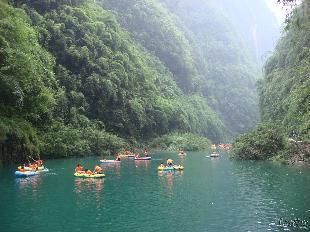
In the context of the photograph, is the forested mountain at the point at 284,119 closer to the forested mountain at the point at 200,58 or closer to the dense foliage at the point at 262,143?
the dense foliage at the point at 262,143

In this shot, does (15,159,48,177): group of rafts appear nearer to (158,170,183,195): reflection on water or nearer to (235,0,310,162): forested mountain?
(158,170,183,195): reflection on water

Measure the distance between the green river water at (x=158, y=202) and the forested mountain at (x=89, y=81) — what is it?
43.6ft

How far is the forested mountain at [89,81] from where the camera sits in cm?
4712

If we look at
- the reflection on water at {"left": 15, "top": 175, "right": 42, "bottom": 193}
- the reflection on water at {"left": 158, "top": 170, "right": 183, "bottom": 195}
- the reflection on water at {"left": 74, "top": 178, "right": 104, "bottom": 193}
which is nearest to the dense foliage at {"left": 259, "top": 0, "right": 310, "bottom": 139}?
the reflection on water at {"left": 158, "top": 170, "right": 183, "bottom": 195}

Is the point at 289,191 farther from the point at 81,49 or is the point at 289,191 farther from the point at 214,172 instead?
the point at 81,49

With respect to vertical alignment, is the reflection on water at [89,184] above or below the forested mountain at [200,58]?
below

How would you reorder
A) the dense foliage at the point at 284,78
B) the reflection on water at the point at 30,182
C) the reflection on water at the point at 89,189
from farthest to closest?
the dense foliage at the point at 284,78 → the reflection on water at the point at 30,182 → the reflection on water at the point at 89,189

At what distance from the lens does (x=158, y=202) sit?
24.7m

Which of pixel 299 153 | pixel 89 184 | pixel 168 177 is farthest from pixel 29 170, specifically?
pixel 299 153

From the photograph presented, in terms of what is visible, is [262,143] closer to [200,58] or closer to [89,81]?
[89,81]

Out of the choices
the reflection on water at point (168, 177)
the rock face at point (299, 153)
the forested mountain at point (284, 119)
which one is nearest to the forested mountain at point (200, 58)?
the forested mountain at point (284, 119)

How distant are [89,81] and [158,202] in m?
49.8

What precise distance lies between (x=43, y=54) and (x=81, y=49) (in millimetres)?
10345

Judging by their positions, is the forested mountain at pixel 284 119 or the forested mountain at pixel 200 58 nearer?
the forested mountain at pixel 284 119
